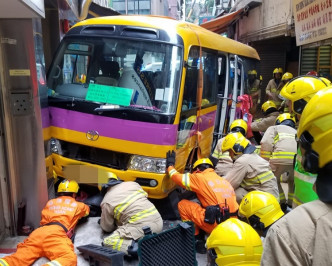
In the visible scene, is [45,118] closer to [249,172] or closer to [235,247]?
[249,172]

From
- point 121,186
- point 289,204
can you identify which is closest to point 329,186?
point 121,186

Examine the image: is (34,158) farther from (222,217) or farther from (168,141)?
(222,217)

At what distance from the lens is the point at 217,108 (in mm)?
6145

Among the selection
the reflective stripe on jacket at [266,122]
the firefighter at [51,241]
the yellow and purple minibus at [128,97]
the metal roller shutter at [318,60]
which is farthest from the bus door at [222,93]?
the firefighter at [51,241]

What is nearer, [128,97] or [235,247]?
[235,247]

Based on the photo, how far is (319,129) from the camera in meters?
1.20

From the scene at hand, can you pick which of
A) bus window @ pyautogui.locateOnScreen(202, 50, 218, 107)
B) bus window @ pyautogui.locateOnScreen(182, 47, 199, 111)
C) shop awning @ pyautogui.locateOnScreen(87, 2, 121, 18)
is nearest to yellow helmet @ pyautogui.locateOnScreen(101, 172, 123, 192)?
bus window @ pyautogui.locateOnScreen(182, 47, 199, 111)

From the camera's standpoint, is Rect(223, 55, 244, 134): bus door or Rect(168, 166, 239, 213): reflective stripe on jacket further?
Rect(223, 55, 244, 134): bus door

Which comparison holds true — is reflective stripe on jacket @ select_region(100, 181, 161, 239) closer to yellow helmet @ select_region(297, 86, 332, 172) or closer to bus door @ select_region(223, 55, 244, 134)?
yellow helmet @ select_region(297, 86, 332, 172)

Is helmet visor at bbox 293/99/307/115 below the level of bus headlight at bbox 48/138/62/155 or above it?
above

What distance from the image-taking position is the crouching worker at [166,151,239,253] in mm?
3593

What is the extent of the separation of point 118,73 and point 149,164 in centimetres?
128

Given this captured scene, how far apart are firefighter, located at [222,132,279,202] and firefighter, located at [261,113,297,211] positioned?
49 cm

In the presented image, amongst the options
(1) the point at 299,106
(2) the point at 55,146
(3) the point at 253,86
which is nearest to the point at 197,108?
(1) the point at 299,106
